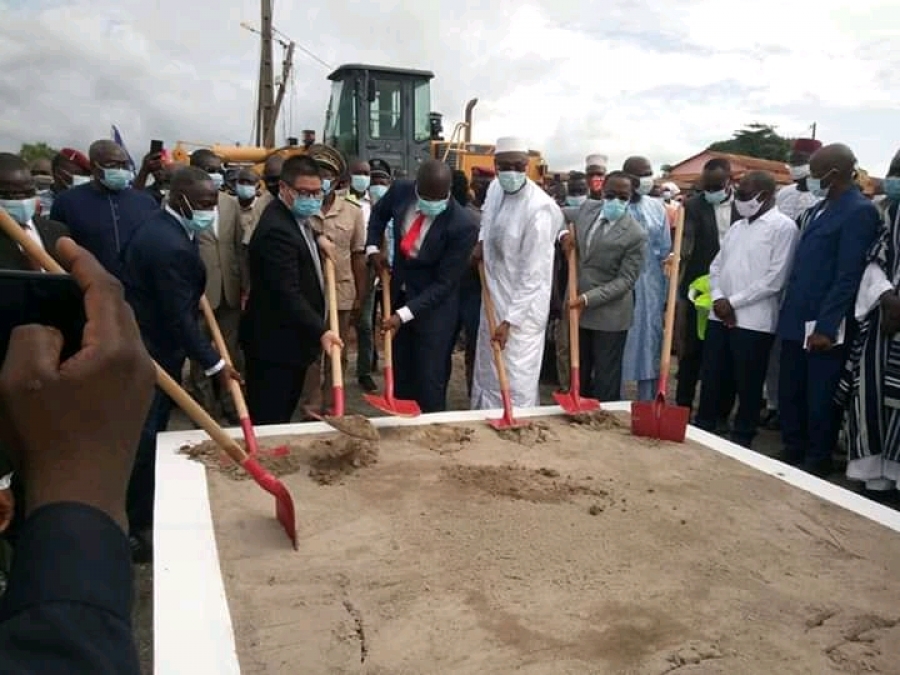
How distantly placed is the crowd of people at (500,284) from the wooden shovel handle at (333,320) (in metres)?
0.05

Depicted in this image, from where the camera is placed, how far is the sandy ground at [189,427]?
8.82 feet

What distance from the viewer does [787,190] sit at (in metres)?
6.13

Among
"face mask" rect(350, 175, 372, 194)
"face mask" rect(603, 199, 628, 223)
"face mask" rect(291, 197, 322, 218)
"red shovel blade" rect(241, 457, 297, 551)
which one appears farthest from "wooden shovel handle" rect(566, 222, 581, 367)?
"face mask" rect(350, 175, 372, 194)

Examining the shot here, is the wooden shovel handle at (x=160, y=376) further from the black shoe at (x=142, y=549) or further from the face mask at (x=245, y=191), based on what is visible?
the face mask at (x=245, y=191)

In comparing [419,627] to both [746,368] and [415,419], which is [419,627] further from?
[746,368]

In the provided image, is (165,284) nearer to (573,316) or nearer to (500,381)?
(500,381)

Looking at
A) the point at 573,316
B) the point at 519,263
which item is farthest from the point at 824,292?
the point at 519,263

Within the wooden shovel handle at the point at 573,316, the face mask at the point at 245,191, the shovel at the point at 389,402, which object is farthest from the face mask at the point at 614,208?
the face mask at the point at 245,191

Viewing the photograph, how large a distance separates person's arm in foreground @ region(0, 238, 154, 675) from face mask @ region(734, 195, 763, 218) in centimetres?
452

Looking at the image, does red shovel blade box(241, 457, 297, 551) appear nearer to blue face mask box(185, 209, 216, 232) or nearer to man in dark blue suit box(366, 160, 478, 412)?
blue face mask box(185, 209, 216, 232)

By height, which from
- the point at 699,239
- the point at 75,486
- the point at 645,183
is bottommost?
the point at 75,486

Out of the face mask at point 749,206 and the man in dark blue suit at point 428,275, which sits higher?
the face mask at point 749,206

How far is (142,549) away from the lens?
3.23m

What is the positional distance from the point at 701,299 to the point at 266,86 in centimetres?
1428
